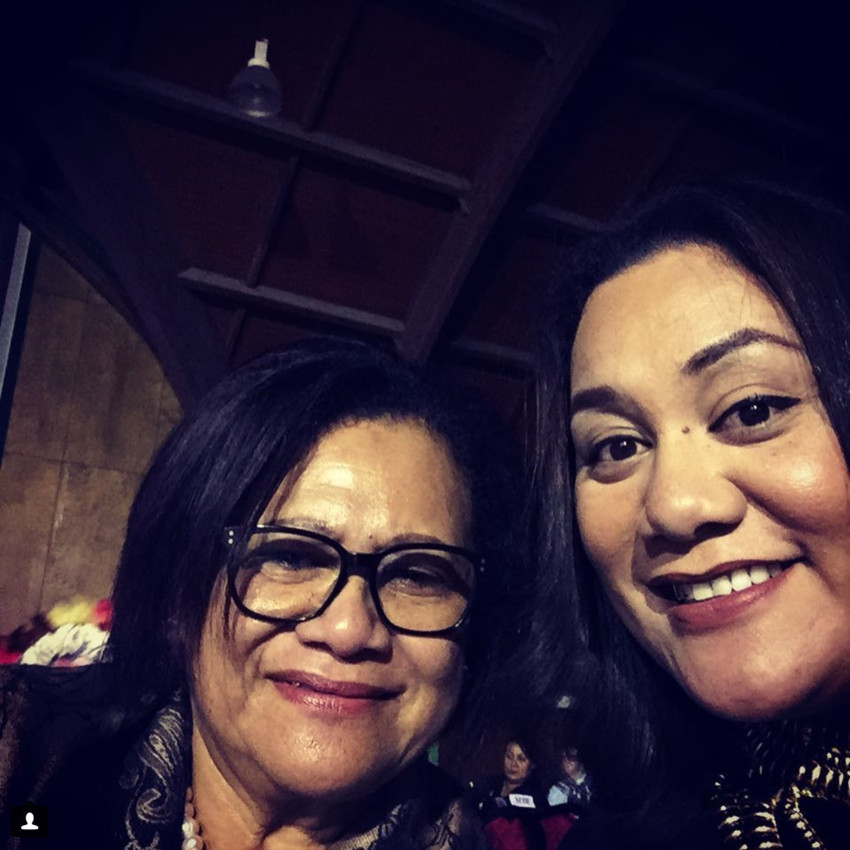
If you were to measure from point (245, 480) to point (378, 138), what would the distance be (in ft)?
13.5

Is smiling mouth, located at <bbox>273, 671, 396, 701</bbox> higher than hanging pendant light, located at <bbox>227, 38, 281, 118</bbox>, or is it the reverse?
hanging pendant light, located at <bbox>227, 38, 281, 118</bbox>

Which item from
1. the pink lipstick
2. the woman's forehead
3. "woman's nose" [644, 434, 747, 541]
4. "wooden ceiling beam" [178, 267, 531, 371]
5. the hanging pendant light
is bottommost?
the pink lipstick

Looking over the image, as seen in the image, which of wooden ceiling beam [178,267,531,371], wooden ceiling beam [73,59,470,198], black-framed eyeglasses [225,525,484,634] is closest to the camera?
black-framed eyeglasses [225,525,484,634]

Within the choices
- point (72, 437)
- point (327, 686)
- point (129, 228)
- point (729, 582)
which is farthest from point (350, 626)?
point (72, 437)

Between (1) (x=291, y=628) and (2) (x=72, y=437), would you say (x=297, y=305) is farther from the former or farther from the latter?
(1) (x=291, y=628)

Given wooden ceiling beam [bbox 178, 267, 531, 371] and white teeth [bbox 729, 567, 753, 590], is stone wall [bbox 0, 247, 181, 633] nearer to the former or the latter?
wooden ceiling beam [bbox 178, 267, 531, 371]

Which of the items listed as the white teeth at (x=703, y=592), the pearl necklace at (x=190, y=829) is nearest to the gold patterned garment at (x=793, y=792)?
the white teeth at (x=703, y=592)

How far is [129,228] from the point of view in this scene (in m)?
5.48

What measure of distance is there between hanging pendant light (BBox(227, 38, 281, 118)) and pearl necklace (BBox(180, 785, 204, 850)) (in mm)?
3572

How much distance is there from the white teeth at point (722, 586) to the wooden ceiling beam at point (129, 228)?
5066mm

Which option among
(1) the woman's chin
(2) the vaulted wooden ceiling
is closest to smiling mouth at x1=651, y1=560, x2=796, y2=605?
(1) the woman's chin

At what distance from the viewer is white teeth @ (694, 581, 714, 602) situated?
1.21 meters

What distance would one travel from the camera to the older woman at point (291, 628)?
1.41 m

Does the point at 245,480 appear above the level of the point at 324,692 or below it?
above
